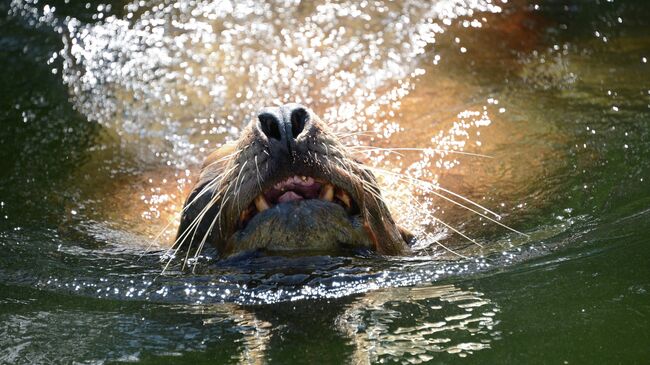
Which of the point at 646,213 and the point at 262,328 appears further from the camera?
the point at 646,213

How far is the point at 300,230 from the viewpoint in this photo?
182 inches

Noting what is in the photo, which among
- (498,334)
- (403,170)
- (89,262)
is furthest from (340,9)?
(498,334)

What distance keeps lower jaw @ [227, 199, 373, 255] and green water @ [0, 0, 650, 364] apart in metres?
0.07

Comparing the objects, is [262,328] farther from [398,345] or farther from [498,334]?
[498,334]

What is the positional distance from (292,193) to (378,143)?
2220 millimetres

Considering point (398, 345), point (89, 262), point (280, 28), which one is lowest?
point (398, 345)

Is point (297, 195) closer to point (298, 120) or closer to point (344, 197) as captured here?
point (344, 197)

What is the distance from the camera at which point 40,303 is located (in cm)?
455

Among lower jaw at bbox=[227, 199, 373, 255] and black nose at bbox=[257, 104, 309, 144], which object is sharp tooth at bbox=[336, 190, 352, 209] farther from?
black nose at bbox=[257, 104, 309, 144]

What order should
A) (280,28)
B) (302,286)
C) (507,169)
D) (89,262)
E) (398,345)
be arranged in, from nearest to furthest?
(398,345) → (302,286) → (89,262) → (507,169) → (280,28)

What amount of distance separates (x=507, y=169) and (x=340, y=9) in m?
2.38

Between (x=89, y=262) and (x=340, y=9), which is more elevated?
(x=340, y=9)

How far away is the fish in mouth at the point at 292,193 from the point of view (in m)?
4.59

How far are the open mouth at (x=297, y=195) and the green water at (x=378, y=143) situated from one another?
0.76ft
